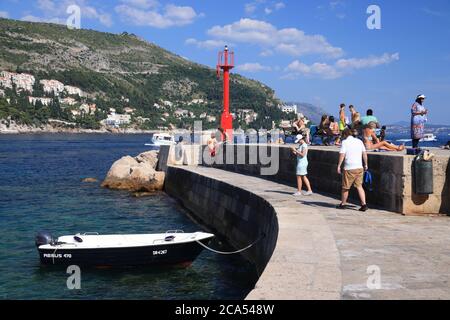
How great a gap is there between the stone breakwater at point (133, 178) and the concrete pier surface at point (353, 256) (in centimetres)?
1578

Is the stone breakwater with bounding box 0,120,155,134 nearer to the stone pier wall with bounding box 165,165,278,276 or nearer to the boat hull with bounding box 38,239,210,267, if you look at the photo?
the stone pier wall with bounding box 165,165,278,276

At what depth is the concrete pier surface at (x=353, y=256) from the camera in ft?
17.1

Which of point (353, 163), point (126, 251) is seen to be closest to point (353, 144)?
point (353, 163)

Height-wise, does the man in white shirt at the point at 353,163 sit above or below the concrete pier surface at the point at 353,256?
above

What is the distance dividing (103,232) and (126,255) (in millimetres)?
5125

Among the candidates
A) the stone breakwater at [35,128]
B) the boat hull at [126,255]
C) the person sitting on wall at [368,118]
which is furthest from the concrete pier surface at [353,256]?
the stone breakwater at [35,128]

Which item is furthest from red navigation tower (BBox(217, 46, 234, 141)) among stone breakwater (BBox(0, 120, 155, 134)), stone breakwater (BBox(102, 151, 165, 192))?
stone breakwater (BBox(0, 120, 155, 134))

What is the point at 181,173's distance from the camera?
2230 cm

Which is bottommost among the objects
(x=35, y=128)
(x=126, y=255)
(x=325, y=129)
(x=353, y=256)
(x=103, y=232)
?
(x=103, y=232)

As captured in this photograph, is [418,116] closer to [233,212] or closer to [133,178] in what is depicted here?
[233,212]

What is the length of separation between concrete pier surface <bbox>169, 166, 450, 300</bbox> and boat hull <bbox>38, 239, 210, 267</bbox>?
101 inches

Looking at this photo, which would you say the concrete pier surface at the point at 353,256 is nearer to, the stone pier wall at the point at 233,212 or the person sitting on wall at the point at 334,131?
the stone pier wall at the point at 233,212

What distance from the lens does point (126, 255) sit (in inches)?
452

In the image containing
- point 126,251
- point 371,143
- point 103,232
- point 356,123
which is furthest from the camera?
point 103,232
